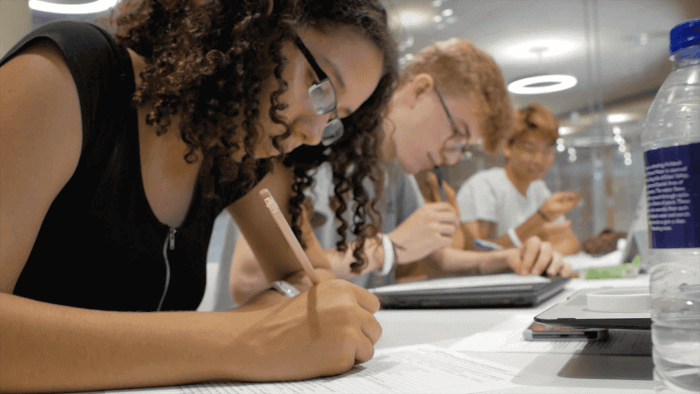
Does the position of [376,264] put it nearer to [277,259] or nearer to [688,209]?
[277,259]

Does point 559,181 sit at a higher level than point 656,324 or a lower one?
lower

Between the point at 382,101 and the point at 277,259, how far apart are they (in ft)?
1.14

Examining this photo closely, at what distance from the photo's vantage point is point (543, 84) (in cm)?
353

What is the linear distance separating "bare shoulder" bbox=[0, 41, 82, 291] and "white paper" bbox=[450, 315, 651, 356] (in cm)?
45

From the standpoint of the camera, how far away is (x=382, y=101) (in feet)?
3.22

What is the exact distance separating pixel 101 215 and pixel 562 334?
574 millimetres

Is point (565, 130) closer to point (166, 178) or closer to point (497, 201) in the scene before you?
point (497, 201)

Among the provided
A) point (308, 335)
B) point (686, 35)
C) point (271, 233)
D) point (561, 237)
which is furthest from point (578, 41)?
point (308, 335)

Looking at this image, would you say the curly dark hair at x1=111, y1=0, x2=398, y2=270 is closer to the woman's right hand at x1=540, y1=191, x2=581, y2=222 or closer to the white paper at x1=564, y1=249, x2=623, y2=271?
the white paper at x1=564, y1=249, x2=623, y2=271

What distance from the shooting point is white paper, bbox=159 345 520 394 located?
426mm

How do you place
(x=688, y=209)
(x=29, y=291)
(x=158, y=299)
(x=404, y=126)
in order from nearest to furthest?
(x=688, y=209), (x=29, y=291), (x=158, y=299), (x=404, y=126)

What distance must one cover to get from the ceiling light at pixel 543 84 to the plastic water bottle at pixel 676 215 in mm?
3130

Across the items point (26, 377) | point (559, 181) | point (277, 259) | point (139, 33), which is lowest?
point (559, 181)

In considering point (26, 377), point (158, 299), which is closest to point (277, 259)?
point (158, 299)
